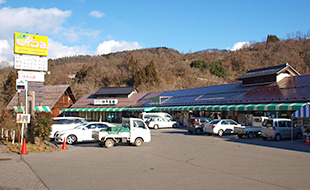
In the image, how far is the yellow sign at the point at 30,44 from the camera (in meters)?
20.6

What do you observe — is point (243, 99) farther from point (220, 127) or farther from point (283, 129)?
point (283, 129)

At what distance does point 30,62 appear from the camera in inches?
805

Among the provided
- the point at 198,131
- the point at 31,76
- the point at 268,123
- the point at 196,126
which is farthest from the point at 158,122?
the point at 31,76

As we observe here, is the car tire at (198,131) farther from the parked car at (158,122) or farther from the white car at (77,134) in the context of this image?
the white car at (77,134)

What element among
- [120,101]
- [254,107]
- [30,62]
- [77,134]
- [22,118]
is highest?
[30,62]

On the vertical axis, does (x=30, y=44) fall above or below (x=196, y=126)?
above

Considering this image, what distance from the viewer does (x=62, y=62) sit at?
144m

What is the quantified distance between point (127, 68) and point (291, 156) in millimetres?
83751

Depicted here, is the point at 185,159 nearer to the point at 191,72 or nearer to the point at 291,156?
the point at 291,156

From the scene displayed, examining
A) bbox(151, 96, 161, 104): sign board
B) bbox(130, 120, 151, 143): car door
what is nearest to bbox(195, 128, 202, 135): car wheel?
bbox(130, 120, 151, 143): car door

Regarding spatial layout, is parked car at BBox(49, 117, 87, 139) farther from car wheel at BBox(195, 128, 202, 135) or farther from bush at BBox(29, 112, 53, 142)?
car wheel at BBox(195, 128, 202, 135)

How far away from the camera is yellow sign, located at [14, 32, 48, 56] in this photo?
67.6ft

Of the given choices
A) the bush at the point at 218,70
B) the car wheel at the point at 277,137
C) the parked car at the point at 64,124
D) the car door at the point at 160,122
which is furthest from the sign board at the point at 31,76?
the bush at the point at 218,70

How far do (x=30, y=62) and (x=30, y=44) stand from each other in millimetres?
1512
